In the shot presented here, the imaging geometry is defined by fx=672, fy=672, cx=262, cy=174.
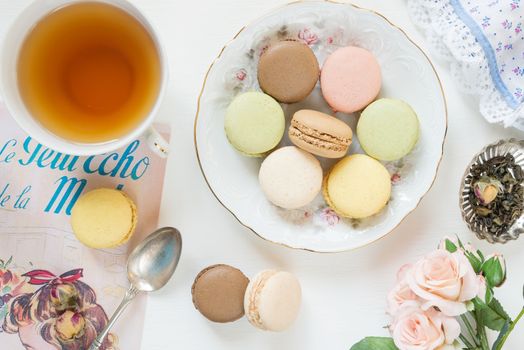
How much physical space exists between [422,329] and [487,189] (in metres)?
0.25

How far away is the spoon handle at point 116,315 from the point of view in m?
1.05

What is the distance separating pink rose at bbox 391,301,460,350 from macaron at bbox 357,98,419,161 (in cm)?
23

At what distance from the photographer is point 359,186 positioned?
102 cm

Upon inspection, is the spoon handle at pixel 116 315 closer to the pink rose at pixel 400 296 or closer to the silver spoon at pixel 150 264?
the silver spoon at pixel 150 264

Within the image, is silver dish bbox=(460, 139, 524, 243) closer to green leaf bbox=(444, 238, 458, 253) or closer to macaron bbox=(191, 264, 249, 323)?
green leaf bbox=(444, 238, 458, 253)

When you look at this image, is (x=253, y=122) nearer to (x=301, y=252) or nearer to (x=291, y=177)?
(x=291, y=177)

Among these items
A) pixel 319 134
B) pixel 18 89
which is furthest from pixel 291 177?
pixel 18 89

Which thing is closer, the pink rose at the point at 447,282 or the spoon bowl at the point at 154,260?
the pink rose at the point at 447,282

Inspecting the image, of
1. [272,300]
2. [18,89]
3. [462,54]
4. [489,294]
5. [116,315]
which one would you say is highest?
[462,54]

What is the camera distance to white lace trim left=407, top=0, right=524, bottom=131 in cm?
104

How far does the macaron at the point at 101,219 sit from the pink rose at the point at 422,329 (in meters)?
0.43

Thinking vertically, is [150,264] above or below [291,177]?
below

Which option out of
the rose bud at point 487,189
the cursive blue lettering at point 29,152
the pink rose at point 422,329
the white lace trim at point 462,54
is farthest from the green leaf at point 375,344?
the cursive blue lettering at point 29,152

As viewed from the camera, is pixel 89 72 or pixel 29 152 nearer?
pixel 89 72
